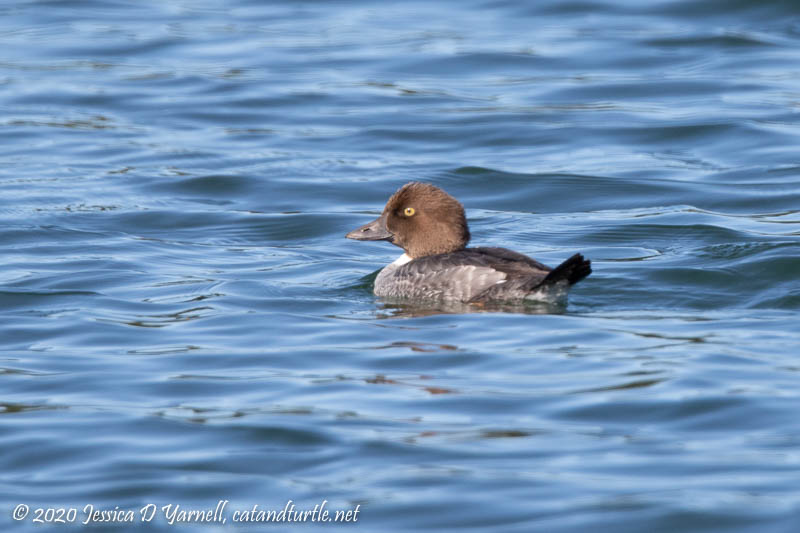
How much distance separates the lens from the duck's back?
8945 millimetres

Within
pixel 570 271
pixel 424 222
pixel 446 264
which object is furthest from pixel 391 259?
pixel 570 271

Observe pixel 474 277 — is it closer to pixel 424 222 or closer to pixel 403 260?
pixel 424 222

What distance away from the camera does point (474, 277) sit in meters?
9.28

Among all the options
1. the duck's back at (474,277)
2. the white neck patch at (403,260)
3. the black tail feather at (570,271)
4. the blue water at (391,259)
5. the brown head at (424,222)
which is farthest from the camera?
the white neck patch at (403,260)

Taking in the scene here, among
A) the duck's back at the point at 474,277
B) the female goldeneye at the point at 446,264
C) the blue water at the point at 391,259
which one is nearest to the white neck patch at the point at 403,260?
the female goldeneye at the point at 446,264

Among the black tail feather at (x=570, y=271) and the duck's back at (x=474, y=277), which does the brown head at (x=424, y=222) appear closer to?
the duck's back at (x=474, y=277)

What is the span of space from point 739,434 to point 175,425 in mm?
2710

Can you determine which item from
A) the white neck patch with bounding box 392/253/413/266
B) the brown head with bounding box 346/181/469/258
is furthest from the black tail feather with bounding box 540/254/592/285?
the white neck patch with bounding box 392/253/413/266

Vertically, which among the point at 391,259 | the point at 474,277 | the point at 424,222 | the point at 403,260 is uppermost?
the point at 424,222

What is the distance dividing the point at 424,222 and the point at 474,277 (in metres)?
0.99

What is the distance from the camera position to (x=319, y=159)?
14828 mm

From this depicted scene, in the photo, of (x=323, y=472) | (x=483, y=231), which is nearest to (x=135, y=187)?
(x=483, y=231)

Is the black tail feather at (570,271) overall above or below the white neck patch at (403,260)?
above

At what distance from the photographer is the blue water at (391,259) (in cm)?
598
